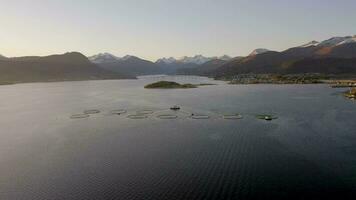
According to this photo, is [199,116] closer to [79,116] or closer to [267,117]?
[267,117]

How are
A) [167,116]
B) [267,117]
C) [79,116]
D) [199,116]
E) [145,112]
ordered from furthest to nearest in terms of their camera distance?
[145,112], [79,116], [167,116], [199,116], [267,117]

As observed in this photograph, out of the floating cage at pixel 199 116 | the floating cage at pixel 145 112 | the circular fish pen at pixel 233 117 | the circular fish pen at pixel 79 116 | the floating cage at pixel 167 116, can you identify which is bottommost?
the circular fish pen at pixel 79 116

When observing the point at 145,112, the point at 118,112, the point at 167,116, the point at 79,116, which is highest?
the point at 167,116

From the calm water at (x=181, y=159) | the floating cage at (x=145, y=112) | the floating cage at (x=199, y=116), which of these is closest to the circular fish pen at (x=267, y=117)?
the calm water at (x=181, y=159)

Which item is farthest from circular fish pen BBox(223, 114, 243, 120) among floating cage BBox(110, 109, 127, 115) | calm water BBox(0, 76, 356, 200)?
floating cage BBox(110, 109, 127, 115)

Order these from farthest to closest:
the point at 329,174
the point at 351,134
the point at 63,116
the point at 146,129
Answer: the point at 63,116 < the point at 146,129 < the point at 351,134 < the point at 329,174

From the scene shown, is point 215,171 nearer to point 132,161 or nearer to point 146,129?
point 132,161

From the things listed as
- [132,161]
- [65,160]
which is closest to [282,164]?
[132,161]

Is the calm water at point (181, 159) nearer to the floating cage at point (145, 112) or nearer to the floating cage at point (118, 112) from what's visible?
the floating cage at point (145, 112)

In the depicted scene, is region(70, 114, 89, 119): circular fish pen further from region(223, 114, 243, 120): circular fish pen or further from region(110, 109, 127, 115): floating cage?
region(223, 114, 243, 120): circular fish pen

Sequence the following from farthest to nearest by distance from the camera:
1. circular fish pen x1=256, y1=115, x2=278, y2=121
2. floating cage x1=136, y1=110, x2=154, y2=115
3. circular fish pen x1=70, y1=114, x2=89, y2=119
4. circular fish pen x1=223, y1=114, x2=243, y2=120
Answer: floating cage x1=136, y1=110, x2=154, y2=115
circular fish pen x1=70, y1=114, x2=89, y2=119
circular fish pen x1=223, y1=114, x2=243, y2=120
circular fish pen x1=256, y1=115, x2=278, y2=121

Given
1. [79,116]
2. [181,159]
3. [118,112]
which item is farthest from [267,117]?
[79,116]
